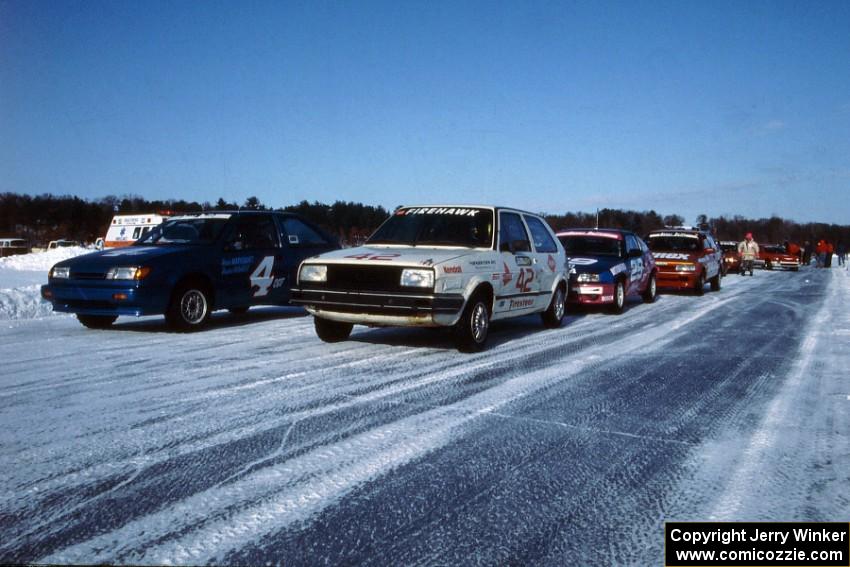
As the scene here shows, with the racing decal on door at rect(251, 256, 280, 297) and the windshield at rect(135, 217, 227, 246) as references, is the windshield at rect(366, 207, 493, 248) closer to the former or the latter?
the racing decal on door at rect(251, 256, 280, 297)

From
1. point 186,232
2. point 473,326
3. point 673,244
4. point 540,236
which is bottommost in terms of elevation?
point 473,326

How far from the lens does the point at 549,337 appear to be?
27.6 feet

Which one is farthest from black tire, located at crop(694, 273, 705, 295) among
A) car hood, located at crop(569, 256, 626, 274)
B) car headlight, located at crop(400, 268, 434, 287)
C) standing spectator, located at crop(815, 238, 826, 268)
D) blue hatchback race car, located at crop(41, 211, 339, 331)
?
standing spectator, located at crop(815, 238, 826, 268)

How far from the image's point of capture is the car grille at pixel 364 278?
6.66 metres

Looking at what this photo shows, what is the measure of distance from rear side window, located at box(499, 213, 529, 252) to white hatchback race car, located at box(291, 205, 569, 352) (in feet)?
0.04

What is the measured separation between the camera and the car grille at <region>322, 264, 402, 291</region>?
21.9 ft

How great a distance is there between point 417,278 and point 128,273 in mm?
3631

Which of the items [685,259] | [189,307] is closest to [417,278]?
[189,307]

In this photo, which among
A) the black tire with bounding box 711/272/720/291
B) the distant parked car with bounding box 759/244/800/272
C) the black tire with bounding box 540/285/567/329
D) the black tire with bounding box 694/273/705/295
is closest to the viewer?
the black tire with bounding box 540/285/567/329

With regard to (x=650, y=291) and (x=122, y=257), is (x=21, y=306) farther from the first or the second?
(x=650, y=291)

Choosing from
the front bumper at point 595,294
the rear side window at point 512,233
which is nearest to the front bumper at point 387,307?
the rear side window at point 512,233

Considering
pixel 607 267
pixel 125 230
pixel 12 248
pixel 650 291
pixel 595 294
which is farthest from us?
pixel 12 248

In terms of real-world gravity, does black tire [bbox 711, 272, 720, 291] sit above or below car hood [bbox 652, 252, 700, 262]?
below

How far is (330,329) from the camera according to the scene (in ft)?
24.5
